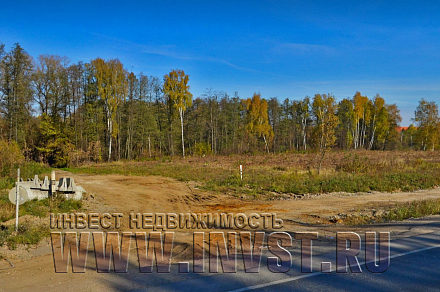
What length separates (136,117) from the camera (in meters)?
49.7

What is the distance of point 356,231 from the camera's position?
9.39 meters

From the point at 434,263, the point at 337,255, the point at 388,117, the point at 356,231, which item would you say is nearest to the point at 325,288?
the point at 337,255

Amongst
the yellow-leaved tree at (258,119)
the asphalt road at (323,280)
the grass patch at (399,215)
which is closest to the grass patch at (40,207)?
the asphalt road at (323,280)

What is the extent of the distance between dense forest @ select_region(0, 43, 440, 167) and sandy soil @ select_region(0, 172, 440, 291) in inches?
401

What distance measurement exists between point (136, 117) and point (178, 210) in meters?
38.5

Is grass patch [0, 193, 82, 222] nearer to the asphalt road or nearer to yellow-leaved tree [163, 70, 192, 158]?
the asphalt road

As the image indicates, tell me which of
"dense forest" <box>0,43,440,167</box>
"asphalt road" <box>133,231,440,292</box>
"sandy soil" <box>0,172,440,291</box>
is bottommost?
"sandy soil" <box>0,172,440,291</box>

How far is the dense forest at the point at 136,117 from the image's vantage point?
36.8 meters

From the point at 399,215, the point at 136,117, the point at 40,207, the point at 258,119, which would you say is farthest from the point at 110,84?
the point at 399,215

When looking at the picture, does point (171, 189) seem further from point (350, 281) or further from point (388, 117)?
point (388, 117)

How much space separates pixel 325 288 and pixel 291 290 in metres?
0.57

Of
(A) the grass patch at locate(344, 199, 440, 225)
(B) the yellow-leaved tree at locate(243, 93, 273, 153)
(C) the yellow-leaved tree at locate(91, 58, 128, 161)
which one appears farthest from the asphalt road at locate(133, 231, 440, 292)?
(B) the yellow-leaved tree at locate(243, 93, 273, 153)

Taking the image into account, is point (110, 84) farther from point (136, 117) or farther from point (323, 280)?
point (323, 280)

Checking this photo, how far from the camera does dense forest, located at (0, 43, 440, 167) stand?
36.8 m
